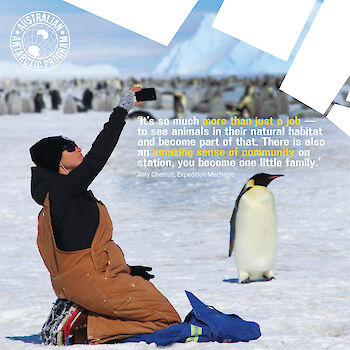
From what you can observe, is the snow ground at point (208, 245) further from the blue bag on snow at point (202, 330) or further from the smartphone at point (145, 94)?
the smartphone at point (145, 94)

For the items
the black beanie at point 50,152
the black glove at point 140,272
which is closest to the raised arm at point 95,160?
the black beanie at point 50,152

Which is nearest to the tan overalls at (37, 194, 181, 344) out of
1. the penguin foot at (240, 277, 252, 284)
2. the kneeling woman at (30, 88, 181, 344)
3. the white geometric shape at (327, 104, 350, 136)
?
the kneeling woman at (30, 88, 181, 344)

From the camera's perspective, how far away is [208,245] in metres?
6.84

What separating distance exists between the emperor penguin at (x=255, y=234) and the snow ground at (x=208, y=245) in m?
0.15

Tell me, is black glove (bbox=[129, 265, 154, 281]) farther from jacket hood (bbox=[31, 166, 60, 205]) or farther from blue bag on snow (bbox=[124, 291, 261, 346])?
jacket hood (bbox=[31, 166, 60, 205])

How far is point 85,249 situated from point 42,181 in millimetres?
342

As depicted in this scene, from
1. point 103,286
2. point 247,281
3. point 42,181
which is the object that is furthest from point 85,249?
point 247,281

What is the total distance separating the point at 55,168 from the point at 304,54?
16.9 metres

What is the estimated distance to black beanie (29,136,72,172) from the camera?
334 cm

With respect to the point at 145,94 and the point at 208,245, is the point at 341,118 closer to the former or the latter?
the point at 208,245

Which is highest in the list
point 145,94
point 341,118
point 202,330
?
point 145,94

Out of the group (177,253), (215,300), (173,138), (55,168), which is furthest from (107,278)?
(173,138)

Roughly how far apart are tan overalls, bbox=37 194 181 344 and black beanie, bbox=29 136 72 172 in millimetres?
170

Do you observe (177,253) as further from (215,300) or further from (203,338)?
(203,338)
